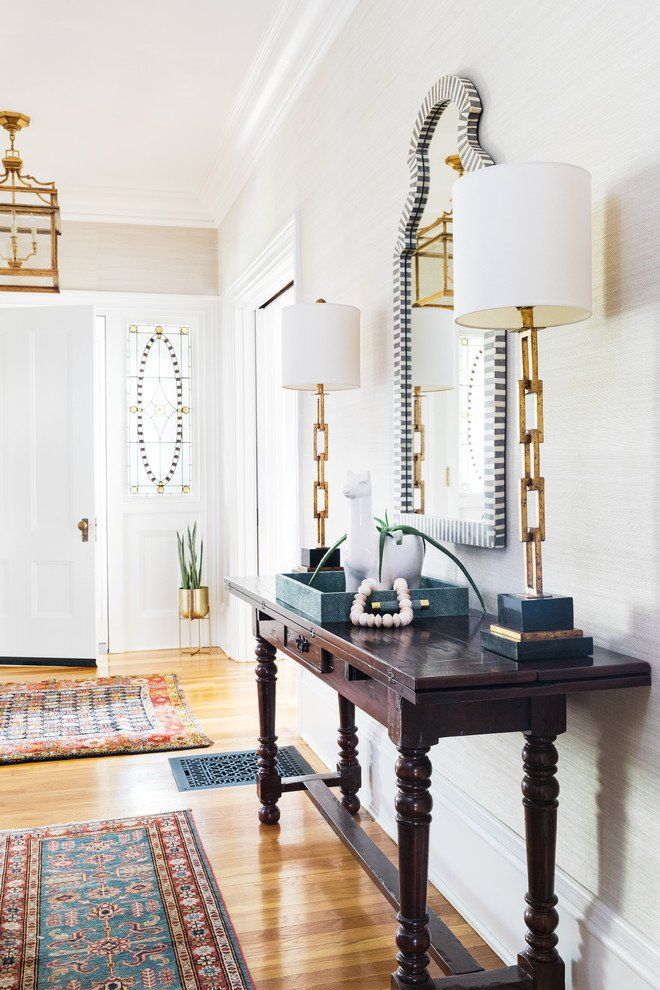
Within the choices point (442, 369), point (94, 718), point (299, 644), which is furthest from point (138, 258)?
point (299, 644)

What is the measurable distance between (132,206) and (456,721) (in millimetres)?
Answer: 5098

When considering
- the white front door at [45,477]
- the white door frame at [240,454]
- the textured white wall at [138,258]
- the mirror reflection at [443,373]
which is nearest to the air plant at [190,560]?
the white door frame at [240,454]

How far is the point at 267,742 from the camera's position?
121 inches

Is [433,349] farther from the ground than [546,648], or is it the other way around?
[433,349]

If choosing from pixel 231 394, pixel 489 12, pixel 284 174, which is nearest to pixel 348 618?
pixel 489 12

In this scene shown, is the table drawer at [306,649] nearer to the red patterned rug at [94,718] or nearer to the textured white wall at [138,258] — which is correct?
the red patterned rug at [94,718]

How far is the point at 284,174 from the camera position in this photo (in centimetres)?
430

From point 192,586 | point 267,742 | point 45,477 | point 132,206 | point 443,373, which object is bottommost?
point 267,742

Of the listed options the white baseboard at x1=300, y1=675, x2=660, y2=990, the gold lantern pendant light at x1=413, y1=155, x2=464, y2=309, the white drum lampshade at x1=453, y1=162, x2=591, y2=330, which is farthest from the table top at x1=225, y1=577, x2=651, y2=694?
the gold lantern pendant light at x1=413, y1=155, x2=464, y2=309

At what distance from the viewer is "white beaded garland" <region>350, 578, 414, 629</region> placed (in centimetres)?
208

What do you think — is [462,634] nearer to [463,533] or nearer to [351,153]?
[463,533]

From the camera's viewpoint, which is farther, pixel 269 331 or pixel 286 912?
pixel 269 331

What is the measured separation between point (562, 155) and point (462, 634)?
3.40ft

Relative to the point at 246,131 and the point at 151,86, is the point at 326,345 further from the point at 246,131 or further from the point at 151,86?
the point at 246,131
